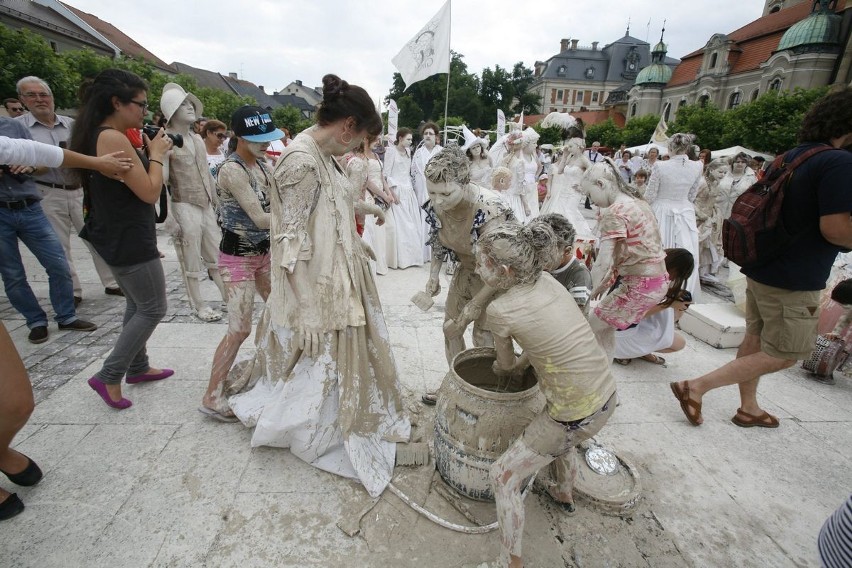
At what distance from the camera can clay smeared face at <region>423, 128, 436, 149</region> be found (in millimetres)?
7227

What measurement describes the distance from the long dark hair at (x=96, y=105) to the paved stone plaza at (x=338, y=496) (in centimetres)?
182

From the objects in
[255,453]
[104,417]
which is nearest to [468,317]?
[255,453]

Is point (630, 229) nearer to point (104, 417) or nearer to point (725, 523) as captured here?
point (725, 523)

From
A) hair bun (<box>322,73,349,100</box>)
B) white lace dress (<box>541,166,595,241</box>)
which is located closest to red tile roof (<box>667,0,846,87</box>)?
white lace dress (<box>541,166,595,241</box>)

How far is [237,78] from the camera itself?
67.9 meters

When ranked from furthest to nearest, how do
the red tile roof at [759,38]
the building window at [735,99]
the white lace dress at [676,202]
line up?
1. the building window at [735,99]
2. the red tile roof at [759,38]
3. the white lace dress at [676,202]

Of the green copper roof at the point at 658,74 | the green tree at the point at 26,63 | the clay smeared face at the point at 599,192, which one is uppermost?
the green copper roof at the point at 658,74

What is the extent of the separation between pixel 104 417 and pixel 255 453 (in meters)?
1.20

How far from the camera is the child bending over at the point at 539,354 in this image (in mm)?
→ 1715

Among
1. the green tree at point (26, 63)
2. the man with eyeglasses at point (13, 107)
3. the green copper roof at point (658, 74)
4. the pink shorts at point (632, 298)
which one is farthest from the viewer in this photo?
the green copper roof at point (658, 74)

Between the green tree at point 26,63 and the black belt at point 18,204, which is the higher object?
the green tree at point 26,63

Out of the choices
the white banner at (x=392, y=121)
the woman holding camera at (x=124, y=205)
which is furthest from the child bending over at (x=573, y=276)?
the white banner at (x=392, y=121)

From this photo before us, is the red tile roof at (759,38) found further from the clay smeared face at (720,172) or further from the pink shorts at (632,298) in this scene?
the pink shorts at (632,298)

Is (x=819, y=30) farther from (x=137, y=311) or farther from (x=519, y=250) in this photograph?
(x=137, y=311)
